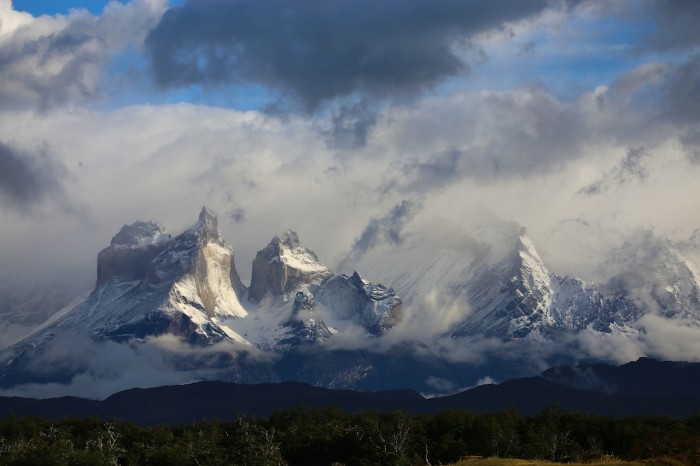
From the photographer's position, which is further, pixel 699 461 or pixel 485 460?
pixel 485 460

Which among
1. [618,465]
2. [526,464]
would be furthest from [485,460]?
[618,465]

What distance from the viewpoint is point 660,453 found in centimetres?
19788

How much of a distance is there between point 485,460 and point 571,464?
525 inches

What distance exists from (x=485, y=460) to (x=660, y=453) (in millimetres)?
27033

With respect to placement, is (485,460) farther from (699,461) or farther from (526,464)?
(699,461)

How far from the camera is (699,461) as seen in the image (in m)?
176

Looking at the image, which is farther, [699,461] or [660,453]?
[660,453]

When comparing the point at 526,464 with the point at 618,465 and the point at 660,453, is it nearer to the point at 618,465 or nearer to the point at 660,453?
the point at 618,465

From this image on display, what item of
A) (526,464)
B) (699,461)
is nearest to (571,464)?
(526,464)

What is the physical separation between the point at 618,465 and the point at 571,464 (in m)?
9.07

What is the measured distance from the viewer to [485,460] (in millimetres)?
192000

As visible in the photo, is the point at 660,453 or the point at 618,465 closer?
the point at 618,465

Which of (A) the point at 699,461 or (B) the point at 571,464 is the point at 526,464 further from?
(A) the point at 699,461

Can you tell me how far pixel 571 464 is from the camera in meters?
185
